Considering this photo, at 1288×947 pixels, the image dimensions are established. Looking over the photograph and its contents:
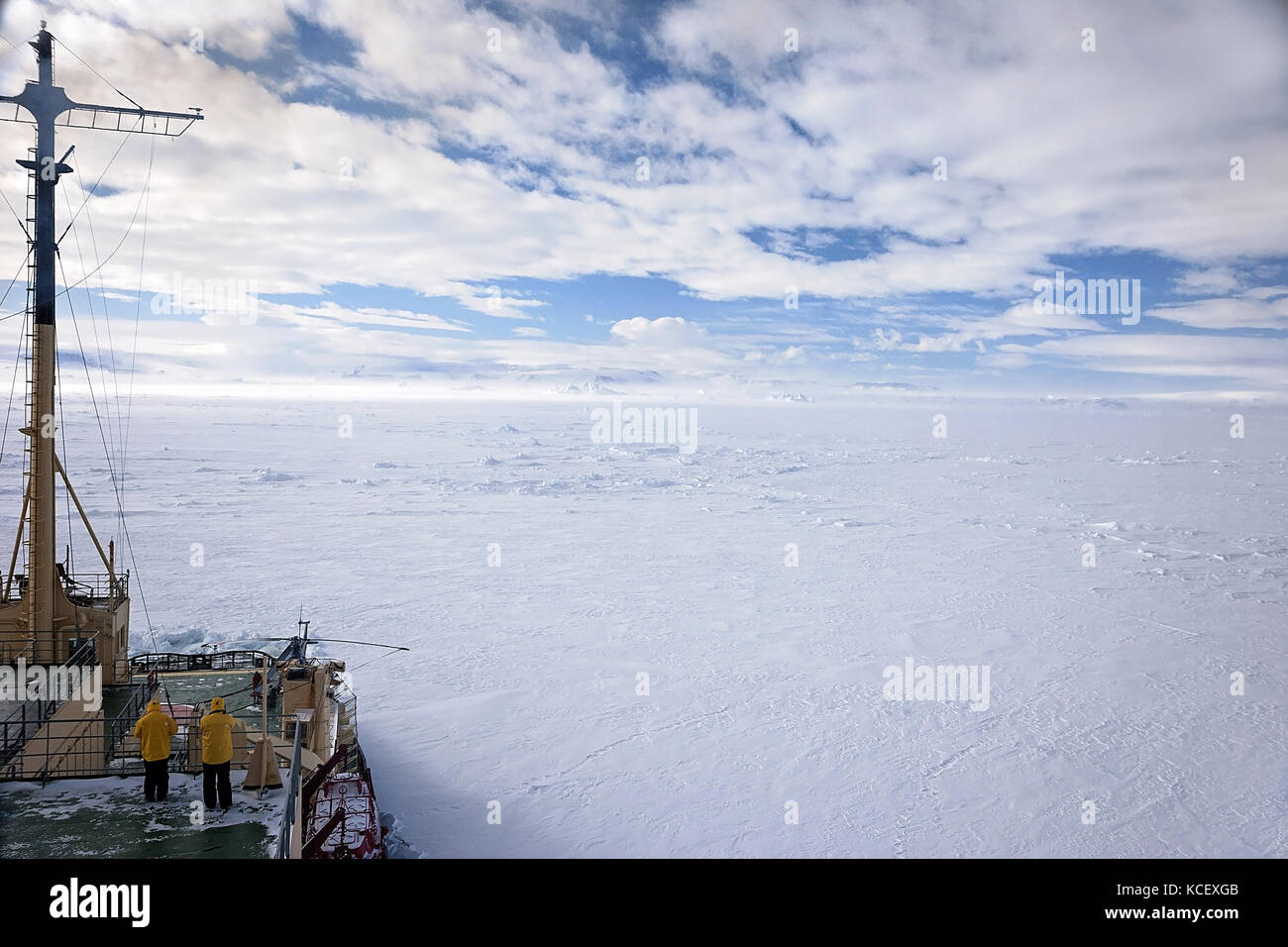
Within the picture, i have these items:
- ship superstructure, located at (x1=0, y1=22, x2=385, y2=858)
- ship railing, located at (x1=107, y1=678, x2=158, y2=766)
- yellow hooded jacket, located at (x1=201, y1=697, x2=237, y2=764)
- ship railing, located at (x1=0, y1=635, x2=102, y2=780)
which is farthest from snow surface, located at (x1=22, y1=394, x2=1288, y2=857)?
yellow hooded jacket, located at (x1=201, y1=697, x2=237, y2=764)

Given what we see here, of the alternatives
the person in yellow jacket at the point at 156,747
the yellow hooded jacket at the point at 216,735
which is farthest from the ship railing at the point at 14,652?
the yellow hooded jacket at the point at 216,735

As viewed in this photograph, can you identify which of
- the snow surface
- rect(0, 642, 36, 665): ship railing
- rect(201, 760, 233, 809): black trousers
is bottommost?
the snow surface

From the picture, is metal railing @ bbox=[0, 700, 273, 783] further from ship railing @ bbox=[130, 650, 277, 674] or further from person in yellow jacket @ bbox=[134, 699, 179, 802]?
ship railing @ bbox=[130, 650, 277, 674]

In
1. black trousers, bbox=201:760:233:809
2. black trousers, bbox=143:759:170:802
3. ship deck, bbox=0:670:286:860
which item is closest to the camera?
ship deck, bbox=0:670:286:860

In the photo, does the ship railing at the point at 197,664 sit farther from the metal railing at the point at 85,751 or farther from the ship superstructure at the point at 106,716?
the metal railing at the point at 85,751

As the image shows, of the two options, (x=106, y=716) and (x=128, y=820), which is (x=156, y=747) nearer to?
(x=128, y=820)
